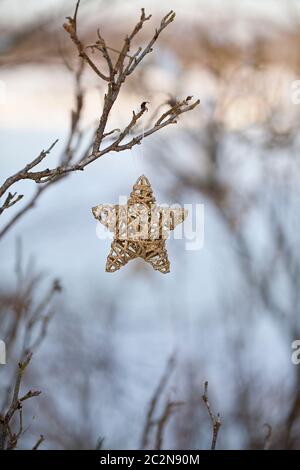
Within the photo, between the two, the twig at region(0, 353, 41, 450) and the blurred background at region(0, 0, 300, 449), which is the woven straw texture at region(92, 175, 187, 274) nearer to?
the twig at region(0, 353, 41, 450)

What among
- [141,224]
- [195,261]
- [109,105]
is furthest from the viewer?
[195,261]

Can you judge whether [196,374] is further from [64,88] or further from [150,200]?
[150,200]

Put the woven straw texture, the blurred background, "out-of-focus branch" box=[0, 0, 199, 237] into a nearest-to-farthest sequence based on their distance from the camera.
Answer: "out-of-focus branch" box=[0, 0, 199, 237] < the woven straw texture < the blurred background

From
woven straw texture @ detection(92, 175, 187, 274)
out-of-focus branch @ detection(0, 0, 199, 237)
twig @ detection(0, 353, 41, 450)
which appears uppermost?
out-of-focus branch @ detection(0, 0, 199, 237)

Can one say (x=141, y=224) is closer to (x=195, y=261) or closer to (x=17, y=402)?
(x=17, y=402)

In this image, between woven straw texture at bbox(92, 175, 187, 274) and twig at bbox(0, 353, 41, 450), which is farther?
woven straw texture at bbox(92, 175, 187, 274)

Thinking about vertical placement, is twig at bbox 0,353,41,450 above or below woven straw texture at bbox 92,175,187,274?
below

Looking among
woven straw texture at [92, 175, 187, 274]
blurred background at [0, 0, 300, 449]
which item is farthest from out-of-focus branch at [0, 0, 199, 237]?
blurred background at [0, 0, 300, 449]

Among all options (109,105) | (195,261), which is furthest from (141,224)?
(195,261)

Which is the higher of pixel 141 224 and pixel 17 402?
pixel 141 224
